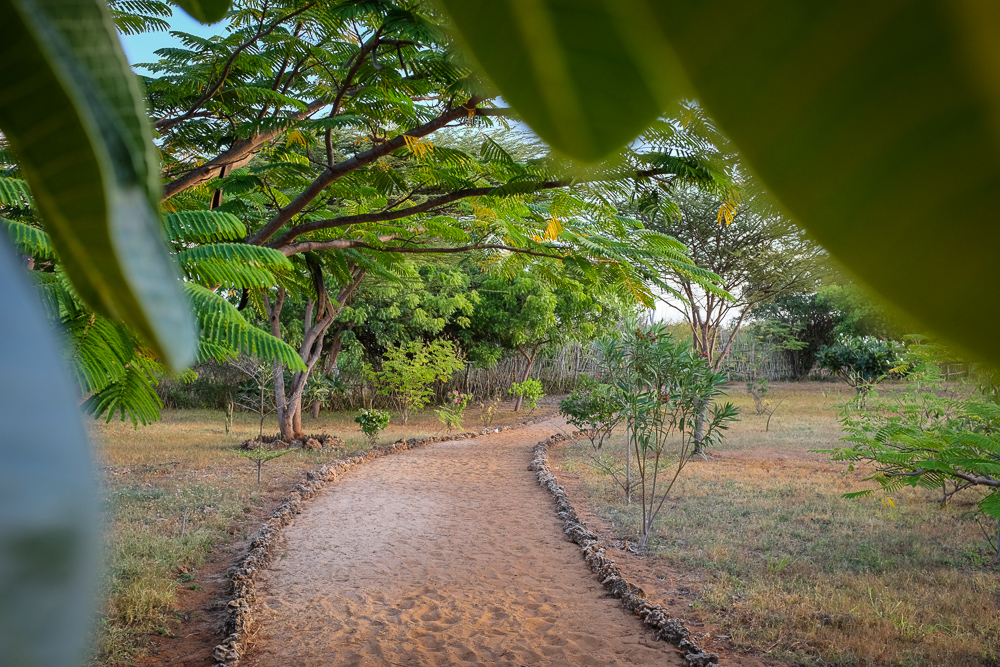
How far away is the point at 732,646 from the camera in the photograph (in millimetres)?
3027

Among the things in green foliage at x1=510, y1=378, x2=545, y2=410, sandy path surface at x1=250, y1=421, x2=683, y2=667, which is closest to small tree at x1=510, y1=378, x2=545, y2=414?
green foliage at x1=510, y1=378, x2=545, y2=410

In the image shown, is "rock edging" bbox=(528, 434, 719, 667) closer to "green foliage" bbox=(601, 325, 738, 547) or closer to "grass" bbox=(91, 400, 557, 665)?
"green foliage" bbox=(601, 325, 738, 547)

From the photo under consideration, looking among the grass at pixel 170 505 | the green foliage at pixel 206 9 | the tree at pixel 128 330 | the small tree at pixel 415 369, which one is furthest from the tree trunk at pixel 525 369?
the green foliage at pixel 206 9

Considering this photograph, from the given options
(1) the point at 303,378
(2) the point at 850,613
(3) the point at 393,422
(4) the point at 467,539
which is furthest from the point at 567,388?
(2) the point at 850,613

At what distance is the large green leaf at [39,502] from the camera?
0.24 ft

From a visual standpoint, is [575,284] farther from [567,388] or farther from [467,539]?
[567,388]

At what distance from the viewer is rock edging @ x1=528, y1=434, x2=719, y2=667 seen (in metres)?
2.99

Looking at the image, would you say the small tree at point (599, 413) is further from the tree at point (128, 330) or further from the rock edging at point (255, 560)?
the tree at point (128, 330)

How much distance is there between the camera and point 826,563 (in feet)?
13.0

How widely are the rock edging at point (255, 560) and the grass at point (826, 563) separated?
2.53m

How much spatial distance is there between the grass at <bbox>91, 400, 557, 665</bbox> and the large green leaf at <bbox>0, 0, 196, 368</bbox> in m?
0.53

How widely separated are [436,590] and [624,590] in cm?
121

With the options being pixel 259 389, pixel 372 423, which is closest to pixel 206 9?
pixel 372 423

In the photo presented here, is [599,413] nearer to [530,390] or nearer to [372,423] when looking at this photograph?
[372,423]
